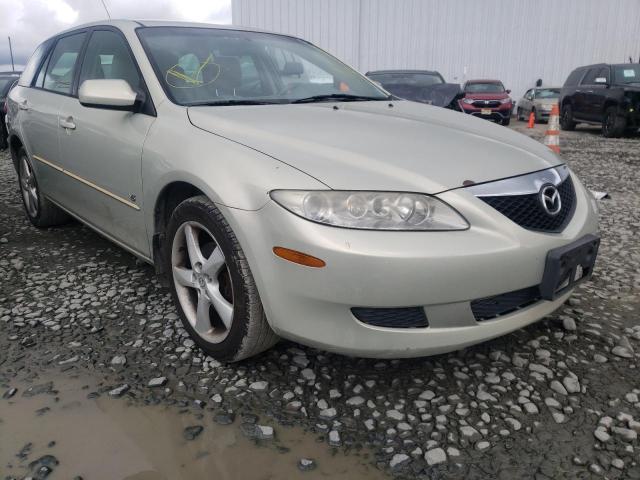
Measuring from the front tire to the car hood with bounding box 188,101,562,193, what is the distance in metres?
0.31

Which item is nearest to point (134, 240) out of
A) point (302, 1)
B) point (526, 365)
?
point (526, 365)

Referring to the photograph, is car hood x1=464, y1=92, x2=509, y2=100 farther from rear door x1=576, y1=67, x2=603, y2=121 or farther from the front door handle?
the front door handle

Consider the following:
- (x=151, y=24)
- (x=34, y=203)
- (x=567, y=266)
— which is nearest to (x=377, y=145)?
(x=567, y=266)

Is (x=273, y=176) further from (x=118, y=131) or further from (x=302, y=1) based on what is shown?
(x=302, y=1)

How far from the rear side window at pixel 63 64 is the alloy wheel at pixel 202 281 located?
168 centimetres

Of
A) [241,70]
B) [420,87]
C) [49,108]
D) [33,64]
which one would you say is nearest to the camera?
[241,70]

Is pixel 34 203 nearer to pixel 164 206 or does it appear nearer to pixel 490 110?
pixel 164 206

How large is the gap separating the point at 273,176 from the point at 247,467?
3.16 feet

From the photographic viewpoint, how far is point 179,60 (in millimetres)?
2773

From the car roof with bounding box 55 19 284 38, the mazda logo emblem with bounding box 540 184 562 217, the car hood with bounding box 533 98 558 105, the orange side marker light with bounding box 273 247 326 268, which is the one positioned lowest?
the car hood with bounding box 533 98 558 105

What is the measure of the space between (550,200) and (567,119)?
1248 cm

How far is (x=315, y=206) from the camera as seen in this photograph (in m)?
1.86

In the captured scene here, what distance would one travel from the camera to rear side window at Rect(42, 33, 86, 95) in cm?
353

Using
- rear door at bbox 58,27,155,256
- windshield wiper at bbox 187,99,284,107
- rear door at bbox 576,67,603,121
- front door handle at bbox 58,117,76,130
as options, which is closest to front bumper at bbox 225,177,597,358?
windshield wiper at bbox 187,99,284,107
